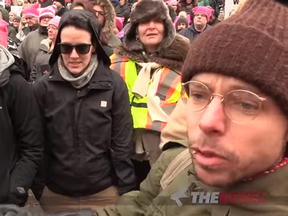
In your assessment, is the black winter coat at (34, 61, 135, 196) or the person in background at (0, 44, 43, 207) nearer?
the person in background at (0, 44, 43, 207)

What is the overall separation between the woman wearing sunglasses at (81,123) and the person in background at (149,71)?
9.5 inches

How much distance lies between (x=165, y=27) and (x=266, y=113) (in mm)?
2012

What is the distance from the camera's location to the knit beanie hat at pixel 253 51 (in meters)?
0.96

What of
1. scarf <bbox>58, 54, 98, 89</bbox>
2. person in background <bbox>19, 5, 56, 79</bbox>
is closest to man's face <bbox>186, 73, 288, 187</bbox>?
scarf <bbox>58, 54, 98, 89</bbox>

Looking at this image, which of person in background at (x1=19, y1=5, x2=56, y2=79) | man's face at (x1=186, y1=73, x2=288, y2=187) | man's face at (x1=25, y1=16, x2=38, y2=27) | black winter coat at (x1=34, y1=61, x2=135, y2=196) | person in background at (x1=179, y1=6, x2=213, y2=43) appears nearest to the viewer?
man's face at (x1=186, y1=73, x2=288, y2=187)

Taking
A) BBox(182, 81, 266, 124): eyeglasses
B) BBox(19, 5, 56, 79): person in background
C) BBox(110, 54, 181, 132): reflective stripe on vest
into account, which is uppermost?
BBox(182, 81, 266, 124): eyeglasses

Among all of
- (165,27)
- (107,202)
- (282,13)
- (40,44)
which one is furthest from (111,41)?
(282,13)

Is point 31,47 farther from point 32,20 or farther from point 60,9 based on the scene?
point 32,20

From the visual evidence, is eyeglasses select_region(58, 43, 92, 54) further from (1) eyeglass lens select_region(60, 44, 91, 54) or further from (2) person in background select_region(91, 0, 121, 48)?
(2) person in background select_region(91, 0, 121, 48)

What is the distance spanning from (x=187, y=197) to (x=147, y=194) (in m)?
0.27

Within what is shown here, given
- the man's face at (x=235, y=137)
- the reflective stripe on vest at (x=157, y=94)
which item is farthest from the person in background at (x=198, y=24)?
the man's face at (x=235, y=137)

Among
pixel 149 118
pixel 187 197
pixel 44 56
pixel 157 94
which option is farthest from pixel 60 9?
pixel 187 197

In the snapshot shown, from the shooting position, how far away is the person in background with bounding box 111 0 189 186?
8.53 ft

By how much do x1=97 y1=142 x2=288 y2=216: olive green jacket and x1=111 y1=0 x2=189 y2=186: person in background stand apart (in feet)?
3.68
